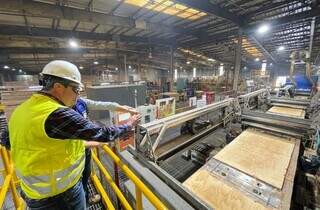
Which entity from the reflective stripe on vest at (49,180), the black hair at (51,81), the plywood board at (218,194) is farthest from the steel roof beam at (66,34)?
the plywood board at (218,194)

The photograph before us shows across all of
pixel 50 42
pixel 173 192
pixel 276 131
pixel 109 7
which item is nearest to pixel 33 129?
pixel 173 192

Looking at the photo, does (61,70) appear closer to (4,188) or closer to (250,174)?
(4,188)

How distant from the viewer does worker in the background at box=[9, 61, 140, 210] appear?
45.3 inches

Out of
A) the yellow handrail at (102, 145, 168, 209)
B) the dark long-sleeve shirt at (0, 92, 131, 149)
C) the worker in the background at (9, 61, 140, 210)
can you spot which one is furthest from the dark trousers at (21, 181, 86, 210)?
the dark long-sleeve shirt at (0, 92, 131, 149)

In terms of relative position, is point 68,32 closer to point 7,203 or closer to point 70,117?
point 7,203

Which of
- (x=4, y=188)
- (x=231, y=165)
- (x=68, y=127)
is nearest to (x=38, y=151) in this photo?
(x=68, y=127)

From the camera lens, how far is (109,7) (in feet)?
19.8

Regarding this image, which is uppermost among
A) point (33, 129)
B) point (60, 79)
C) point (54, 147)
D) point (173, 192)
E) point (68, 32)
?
point (68, 32)

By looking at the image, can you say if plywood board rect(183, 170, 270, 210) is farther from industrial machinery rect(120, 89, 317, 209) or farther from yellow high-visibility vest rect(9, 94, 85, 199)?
yellow high-visibility vest rect(9, 94, 85, 199)

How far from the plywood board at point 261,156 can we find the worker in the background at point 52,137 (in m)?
1.61

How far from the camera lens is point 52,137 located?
1175 mm

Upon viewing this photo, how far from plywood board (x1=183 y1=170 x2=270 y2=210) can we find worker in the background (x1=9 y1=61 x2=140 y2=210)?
1.00m

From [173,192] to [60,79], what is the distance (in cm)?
132

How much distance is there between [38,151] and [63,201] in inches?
23.5
